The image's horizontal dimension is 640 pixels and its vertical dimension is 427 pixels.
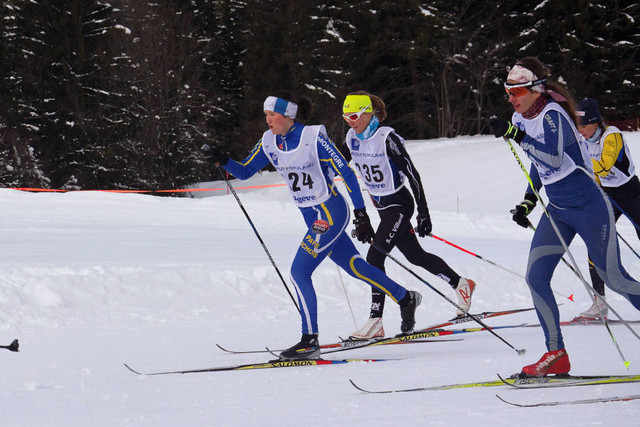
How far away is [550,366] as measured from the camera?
14.5ft

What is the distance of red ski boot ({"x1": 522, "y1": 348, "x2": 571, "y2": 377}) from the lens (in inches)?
173

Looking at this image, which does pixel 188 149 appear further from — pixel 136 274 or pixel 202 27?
pixel 136 274

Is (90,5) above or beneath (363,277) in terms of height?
beneath

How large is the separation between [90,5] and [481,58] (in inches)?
568

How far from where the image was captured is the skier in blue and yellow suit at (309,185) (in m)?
5.52

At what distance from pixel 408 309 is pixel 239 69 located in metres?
28.4

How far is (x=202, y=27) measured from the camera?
33.7 metres

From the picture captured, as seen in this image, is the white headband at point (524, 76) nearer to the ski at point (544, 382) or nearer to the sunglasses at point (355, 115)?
the ski at point (544, 382)

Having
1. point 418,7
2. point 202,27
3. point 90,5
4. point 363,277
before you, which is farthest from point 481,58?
point 363,277

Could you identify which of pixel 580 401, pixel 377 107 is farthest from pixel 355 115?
pixel 580 401

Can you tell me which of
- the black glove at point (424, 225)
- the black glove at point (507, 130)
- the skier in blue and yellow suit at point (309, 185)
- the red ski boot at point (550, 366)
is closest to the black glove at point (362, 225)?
the skier in blue and yellow suit at point (309, 185)

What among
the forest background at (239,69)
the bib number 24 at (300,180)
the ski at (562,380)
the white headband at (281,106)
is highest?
the white headband at (281,106)

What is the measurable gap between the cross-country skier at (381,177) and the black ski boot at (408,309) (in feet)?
0.58

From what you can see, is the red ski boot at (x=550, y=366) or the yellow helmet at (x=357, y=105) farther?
the yellow helmet at (x=357, y=105)
